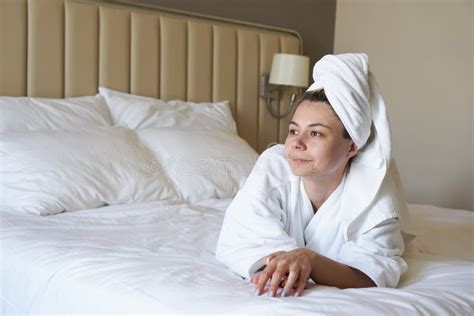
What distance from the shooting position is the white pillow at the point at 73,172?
215 cm

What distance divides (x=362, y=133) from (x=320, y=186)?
0.63 feet

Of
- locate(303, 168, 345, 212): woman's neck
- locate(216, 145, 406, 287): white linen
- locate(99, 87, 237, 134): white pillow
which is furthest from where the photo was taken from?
locate(99, 87, 237, 134): white pillow

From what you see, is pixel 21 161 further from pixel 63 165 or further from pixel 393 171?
pixel 393 171

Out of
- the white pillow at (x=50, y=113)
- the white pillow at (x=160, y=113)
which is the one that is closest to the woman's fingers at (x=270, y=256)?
the white pillow at (x=50, y=113)

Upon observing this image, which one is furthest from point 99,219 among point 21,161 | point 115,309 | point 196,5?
point 196,5

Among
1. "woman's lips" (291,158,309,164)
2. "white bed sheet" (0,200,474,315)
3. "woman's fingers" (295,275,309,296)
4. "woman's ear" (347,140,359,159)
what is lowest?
"white bed sheet" (0,200,474,315)

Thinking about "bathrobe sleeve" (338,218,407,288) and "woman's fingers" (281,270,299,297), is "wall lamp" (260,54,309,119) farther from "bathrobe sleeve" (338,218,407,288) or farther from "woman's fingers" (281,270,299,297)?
Answer: "woman's fingers" (281,270,299,297)

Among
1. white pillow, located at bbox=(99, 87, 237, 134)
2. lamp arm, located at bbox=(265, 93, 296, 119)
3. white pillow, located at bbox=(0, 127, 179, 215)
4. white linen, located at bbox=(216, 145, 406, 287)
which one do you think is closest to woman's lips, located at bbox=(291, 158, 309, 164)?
white linen, located at bbox=(216, 145, 406, 287)

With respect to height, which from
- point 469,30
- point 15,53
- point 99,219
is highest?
point 469,30

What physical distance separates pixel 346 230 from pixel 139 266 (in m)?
0.54

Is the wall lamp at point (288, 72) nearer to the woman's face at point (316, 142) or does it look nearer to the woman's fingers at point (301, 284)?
the woman's face at point (316, 142)

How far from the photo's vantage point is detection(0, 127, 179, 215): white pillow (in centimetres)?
215

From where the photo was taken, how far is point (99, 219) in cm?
211

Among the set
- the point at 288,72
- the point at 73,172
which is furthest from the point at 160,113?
the point at 288,72
